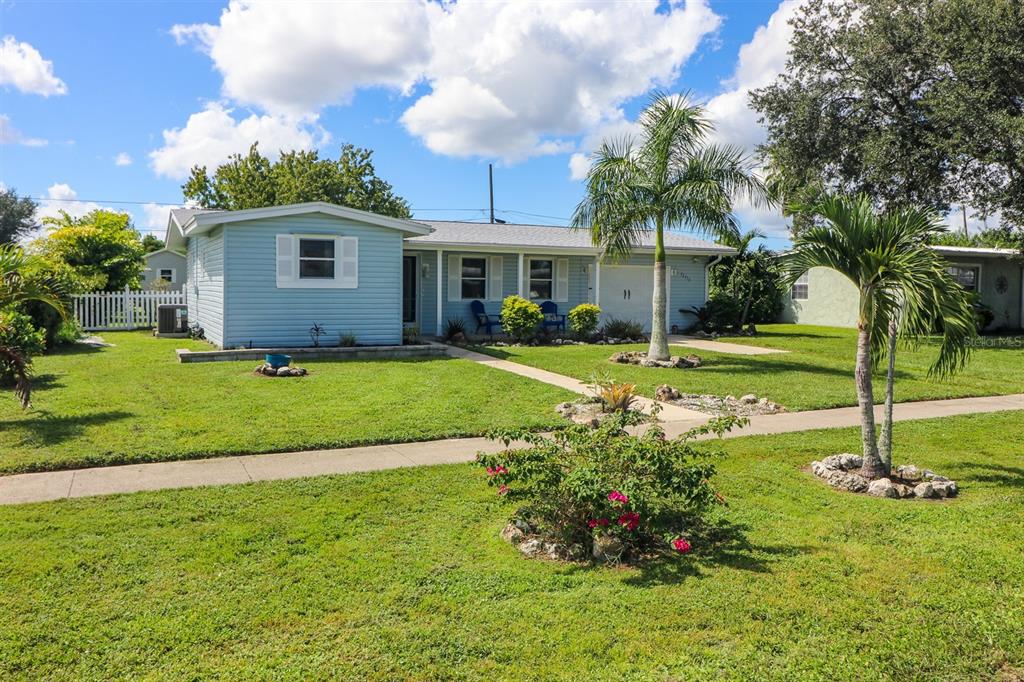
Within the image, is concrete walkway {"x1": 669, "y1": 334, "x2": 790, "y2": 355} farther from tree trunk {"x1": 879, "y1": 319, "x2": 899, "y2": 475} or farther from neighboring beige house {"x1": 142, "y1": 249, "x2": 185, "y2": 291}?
neighboring beige house {"x1": 142, "y1": 249, "x2": 185, "y2": 291}

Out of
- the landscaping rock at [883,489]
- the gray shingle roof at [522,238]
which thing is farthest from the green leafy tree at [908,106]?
the landscaping rock at [883,489]

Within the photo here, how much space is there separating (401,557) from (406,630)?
91 centimetres

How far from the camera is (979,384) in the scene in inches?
478

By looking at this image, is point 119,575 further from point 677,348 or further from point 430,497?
point 677,348

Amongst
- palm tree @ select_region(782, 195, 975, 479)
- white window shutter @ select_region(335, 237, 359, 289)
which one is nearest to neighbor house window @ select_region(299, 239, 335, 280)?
white window shutter @ select_region(335, 237, 359, 289)

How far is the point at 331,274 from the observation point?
48.8 feet

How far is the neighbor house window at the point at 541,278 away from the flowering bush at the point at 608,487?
15522mm

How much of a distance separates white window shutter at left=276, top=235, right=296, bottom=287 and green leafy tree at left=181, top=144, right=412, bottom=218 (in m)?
20.0

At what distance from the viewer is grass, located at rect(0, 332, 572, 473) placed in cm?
669

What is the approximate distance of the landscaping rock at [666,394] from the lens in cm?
Answer: 1023

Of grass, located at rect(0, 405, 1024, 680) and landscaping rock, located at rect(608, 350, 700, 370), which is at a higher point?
landscaping rock, located at rect(608, 350, 700, 370)

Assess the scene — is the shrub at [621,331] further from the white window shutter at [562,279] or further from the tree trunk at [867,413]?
the tree trunk at [867,413]

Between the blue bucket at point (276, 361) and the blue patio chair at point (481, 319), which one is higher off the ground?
the blue patio chair at point (481, 319)

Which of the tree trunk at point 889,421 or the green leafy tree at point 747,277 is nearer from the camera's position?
the tree trunk at point 889,421
